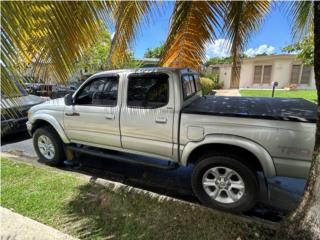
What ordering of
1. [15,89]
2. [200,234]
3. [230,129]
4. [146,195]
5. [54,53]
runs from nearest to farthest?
[15,89] < [54,53] < [200,234] < [230,129] < [146,195]

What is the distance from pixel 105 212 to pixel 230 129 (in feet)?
6.71

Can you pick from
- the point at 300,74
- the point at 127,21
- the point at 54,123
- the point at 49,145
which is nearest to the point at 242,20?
the point at 127,21

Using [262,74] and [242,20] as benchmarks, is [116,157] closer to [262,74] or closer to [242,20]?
[242,20]

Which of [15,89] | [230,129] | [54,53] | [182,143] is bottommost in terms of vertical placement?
[182,143]

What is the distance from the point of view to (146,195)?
3596mm

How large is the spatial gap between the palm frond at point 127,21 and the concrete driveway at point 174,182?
86.2 inches

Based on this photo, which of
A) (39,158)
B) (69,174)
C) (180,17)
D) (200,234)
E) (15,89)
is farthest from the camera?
(39,158)

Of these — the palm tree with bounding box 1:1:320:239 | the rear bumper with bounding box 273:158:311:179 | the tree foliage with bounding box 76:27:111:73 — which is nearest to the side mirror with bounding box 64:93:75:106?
the tree foliage with bounding box 76:27:111:73

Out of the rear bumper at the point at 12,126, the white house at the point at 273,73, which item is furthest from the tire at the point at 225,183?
the white house at the point at 273,73

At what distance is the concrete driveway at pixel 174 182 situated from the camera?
136 inches

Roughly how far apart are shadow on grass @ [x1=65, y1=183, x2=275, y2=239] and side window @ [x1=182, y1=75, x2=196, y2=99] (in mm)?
1693

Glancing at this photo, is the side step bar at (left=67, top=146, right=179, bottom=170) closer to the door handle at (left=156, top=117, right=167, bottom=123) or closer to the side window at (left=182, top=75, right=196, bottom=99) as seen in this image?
the door handle at (left=156, top=117, right=167, bottom=123)

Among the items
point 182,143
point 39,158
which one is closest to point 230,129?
point 182,143

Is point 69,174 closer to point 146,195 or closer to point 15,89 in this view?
point 146,195
